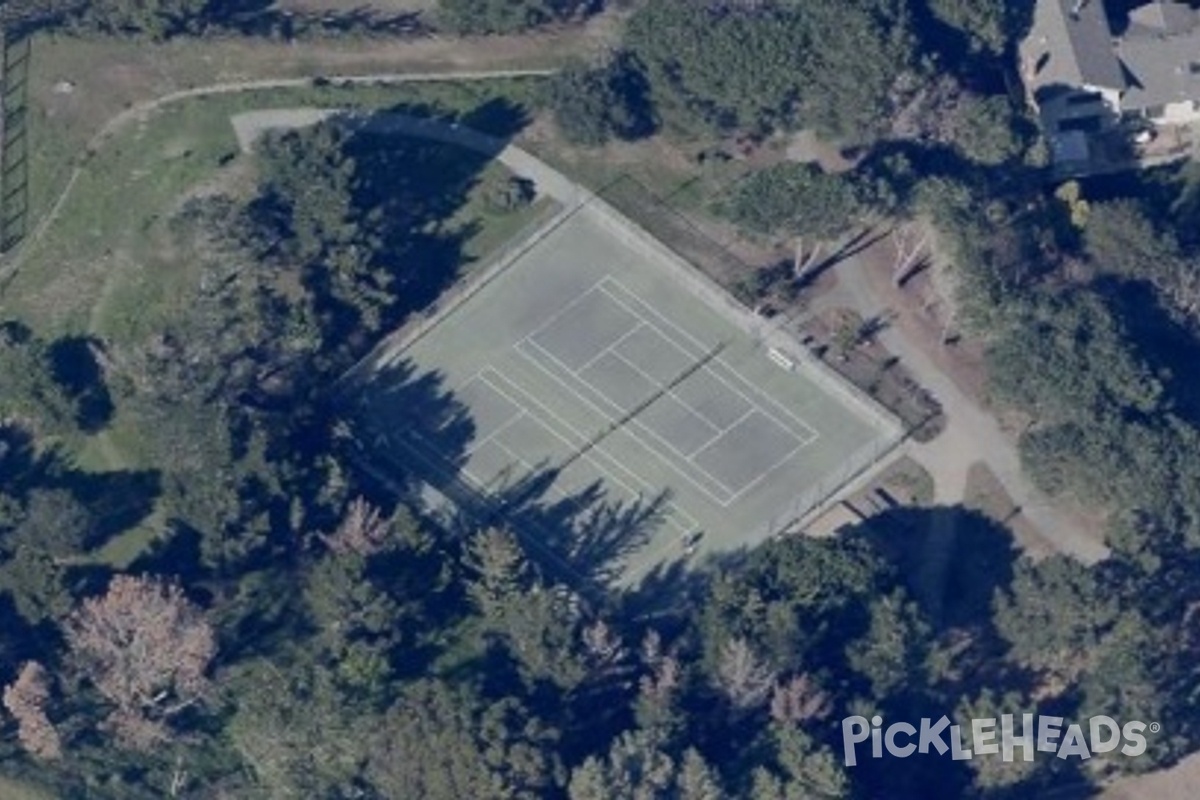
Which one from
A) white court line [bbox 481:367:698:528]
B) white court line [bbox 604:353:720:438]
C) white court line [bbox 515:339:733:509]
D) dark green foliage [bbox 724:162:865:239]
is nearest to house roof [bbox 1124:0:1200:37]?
dark green foliage [bbox 724:162:865:239]

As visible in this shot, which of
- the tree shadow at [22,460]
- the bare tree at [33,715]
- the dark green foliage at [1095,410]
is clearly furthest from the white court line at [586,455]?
the bare tree at [33,715]

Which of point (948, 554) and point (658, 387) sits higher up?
point (658, 387)

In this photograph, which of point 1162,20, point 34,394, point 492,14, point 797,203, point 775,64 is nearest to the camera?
point 34,394

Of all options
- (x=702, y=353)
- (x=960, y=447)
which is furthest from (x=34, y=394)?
(x=960, y=447)

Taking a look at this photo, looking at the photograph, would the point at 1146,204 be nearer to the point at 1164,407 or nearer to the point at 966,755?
the point at 1164,407

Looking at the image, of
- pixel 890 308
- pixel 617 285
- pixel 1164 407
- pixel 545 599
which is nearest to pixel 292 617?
pixel 545 599

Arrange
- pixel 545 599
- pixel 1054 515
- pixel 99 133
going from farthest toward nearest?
pixel 99 133 < pixel 1054 515 < pixel 545 599

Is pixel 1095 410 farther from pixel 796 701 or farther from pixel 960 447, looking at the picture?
pixel 796 701
